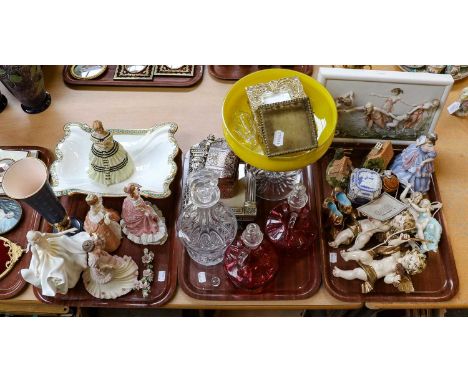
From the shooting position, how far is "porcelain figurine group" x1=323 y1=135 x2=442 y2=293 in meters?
1.22

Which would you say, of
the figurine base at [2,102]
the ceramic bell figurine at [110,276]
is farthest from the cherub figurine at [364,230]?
the figurine base at [2,102]

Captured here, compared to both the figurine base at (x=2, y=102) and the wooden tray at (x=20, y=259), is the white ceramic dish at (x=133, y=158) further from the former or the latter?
the figurine base at (x=2, y=102)

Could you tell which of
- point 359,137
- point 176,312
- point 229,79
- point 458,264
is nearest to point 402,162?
point 359,137

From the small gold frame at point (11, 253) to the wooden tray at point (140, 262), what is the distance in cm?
9

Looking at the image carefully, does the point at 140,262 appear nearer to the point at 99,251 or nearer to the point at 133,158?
the point at 99,251

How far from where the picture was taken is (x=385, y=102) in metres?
1.34

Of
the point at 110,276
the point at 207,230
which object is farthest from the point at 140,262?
the point at 207,230

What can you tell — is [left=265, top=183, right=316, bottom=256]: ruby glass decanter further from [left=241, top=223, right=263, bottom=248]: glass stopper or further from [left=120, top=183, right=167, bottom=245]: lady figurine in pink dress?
[left=120, top=183, right=167, bottom=245]: lady figurine in pink dress

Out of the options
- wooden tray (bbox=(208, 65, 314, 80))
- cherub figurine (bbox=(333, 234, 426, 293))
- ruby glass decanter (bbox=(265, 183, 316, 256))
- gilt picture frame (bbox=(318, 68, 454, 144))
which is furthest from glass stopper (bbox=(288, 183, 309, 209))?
wooden tray (bbox=(208, 65, 314, 80))

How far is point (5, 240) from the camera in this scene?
4.25ft

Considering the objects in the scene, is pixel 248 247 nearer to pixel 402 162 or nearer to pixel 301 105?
pixel 301 105

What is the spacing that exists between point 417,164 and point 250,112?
1.71ft

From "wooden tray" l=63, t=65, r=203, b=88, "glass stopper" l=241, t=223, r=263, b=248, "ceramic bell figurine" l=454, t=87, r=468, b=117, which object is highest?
"wooden tray" l=63, t=65, r=203, b=88

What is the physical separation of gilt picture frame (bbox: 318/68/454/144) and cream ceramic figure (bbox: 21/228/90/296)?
0.83 metres
